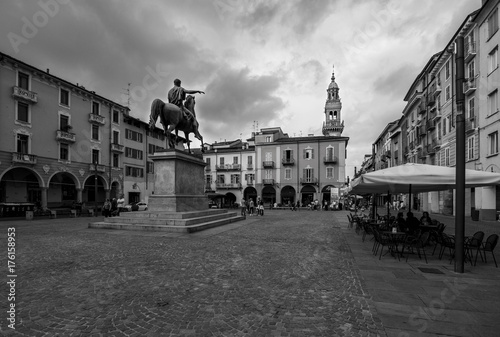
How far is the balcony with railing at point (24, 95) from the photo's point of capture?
24678 millimetres

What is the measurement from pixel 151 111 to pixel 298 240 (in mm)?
9929

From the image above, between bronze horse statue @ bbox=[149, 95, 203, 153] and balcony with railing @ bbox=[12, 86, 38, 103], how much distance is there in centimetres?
1896

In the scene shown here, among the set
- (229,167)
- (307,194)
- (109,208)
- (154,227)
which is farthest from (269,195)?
(154,227)

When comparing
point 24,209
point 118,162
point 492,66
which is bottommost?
point 24,209

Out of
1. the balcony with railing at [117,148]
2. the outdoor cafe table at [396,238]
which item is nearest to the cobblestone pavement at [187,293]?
the outdoor cafe table at [396,238]

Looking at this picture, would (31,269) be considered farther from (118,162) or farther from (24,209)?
(118,162)

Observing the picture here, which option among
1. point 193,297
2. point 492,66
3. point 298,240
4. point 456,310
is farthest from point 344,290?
point 492,66

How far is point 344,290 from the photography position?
497 centimetres

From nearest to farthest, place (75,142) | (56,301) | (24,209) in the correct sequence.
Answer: (56,301) < (24,209) < (75,142)

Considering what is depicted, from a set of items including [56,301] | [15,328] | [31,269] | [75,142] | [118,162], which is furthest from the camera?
[118,162]

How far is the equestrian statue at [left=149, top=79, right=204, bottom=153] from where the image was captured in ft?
48.1

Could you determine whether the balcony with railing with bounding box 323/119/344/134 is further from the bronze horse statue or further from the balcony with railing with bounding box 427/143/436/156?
the bronze horse statue

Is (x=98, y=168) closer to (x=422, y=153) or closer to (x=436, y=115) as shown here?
(x=436, y=115)

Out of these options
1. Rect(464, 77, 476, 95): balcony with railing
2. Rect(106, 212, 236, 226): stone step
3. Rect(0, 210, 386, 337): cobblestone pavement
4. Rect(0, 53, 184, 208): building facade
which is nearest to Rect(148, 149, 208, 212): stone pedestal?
Rect(106, 212, 236, 226): stone step
